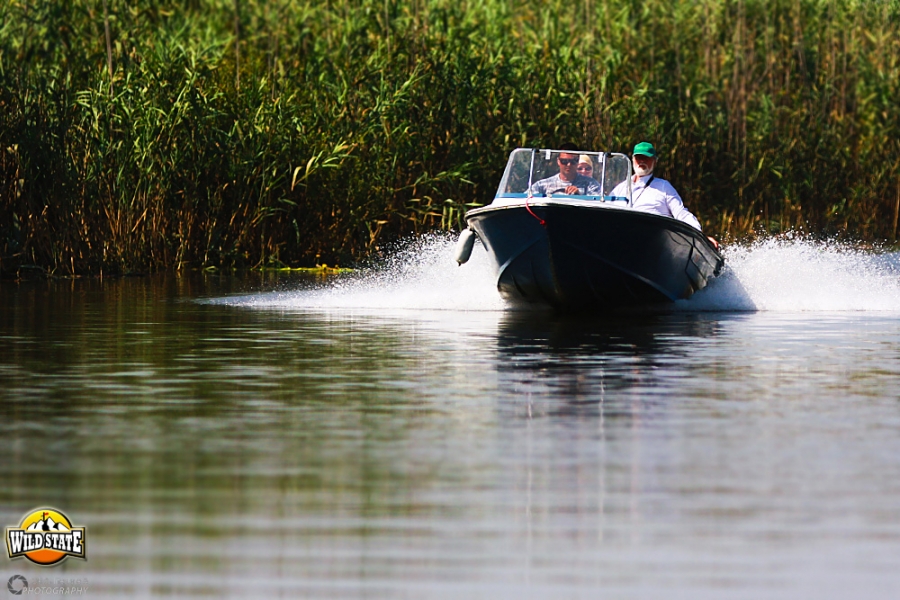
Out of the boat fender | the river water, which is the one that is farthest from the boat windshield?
the river water

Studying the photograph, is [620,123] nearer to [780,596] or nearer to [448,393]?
[448,393]

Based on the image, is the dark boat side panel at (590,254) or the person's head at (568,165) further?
the person's head at (568,165)

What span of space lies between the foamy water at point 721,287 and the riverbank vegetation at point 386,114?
189 cm

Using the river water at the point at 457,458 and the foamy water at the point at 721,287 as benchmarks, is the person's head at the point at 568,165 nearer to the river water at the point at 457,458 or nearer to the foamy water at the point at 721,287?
the foamy water at the point at 721,287

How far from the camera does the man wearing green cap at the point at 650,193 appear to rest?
17344 mm

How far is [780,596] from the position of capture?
5164 mm

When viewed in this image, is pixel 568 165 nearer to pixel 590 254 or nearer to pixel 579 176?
pixel 579 176

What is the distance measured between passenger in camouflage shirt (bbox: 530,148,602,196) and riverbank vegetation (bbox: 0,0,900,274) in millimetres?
6672

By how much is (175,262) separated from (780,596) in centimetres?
1846

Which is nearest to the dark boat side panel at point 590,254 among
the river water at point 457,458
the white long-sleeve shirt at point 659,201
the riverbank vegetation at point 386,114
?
the white long-sleeve shirt at point 659,201

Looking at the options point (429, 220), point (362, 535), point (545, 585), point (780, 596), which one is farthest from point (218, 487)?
point (429, 220)

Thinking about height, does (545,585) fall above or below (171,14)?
below

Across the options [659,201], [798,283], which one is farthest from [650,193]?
[798,283]

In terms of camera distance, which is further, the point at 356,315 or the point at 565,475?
the point at 356,315
